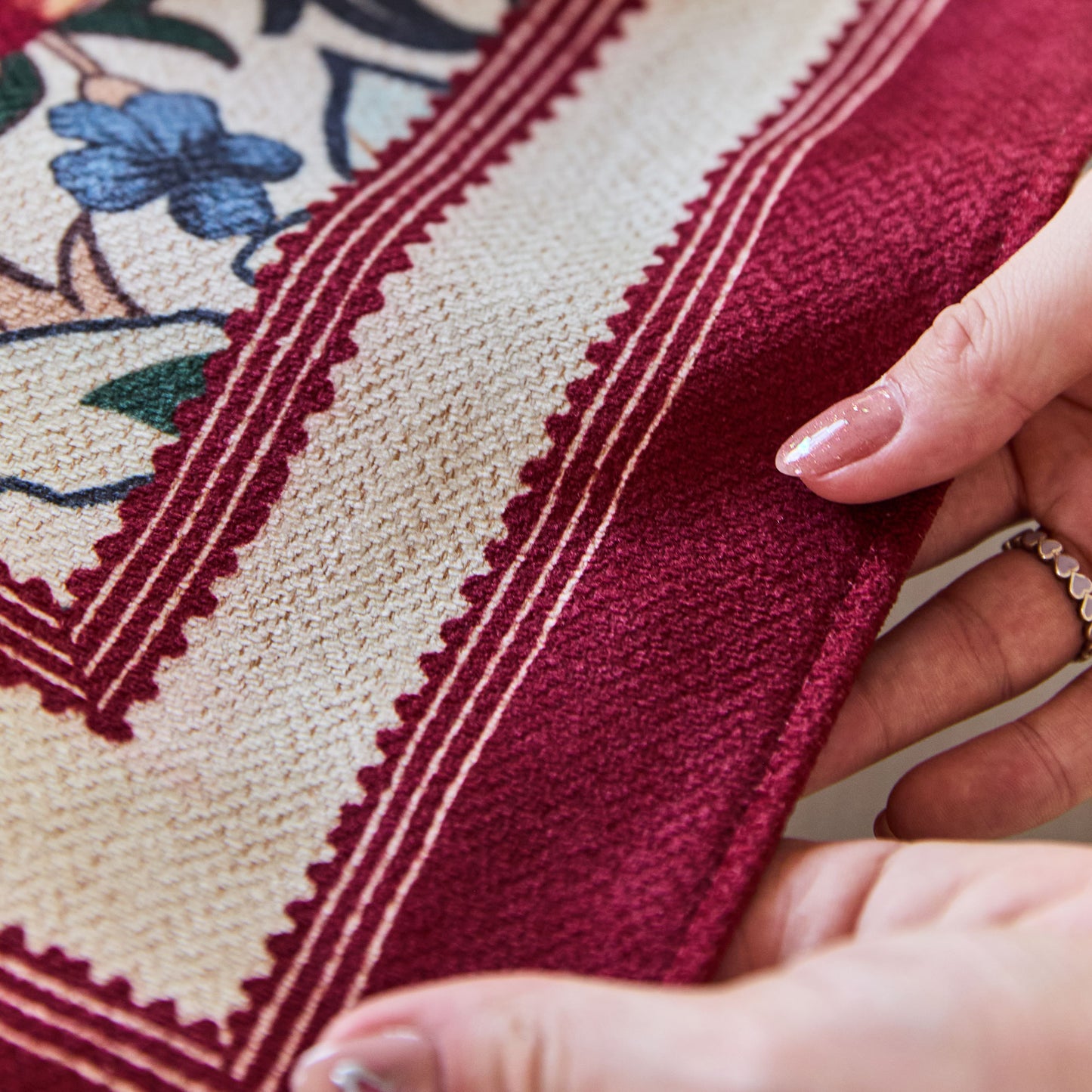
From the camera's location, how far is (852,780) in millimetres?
687

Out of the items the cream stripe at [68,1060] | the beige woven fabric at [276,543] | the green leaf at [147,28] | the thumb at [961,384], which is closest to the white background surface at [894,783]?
the thumb at [961,384]

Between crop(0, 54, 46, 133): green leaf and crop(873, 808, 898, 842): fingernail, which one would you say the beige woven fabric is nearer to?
crop(0, 54, 46, 133): green leaf

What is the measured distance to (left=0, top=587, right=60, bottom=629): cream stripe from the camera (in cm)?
48

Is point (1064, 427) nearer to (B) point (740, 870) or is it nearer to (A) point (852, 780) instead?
(A) point (852, 780)

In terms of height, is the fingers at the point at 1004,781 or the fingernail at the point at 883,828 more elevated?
the fingers at the point at 1004,781

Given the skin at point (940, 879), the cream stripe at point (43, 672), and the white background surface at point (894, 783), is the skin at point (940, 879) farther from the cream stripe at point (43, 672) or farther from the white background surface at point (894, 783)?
the cream stripe at point (43, 672)

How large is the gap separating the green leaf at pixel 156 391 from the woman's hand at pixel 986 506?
29 cm

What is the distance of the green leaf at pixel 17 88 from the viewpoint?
0.60m

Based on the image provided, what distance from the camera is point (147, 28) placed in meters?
0.67

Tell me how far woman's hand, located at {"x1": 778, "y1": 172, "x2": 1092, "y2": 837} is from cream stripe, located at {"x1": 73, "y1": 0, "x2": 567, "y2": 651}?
26cm

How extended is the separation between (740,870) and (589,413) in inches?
8.8

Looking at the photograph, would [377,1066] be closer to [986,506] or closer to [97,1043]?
[97,1043]

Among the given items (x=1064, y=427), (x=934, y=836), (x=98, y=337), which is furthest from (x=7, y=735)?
(x=1064, y=427)

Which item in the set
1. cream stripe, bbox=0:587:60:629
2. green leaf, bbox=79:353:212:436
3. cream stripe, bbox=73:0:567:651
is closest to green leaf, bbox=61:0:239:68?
cream stripe, bbox=73:0:567:651
